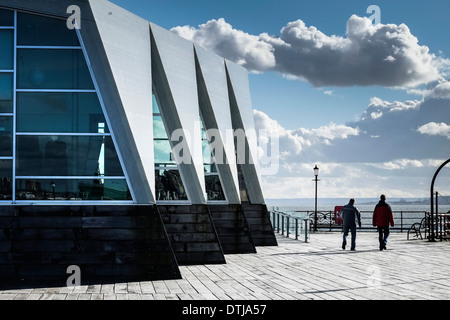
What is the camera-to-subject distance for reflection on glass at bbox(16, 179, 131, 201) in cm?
1467

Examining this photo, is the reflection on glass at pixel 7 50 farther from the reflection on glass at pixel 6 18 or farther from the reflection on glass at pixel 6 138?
the reflection on glass at pixel 6 138

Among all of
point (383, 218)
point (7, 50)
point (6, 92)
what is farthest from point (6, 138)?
point (383, 218)

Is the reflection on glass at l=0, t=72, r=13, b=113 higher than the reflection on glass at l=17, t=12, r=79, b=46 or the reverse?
the reverse

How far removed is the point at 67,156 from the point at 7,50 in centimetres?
275

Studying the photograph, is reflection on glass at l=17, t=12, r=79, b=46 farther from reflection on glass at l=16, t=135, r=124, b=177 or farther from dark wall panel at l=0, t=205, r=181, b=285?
dark wall panel at l=0, t=205, r=181, b=285

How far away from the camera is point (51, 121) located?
585 inches

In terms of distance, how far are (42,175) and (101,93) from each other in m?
2.25

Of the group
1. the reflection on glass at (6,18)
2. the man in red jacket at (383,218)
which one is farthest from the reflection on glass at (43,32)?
the man in red jacket at (383,218)

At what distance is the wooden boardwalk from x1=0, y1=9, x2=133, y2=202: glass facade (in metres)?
2.58

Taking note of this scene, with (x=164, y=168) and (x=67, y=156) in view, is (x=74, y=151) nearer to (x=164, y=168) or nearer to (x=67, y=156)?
(x=67, y=156)

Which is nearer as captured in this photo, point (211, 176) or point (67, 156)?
point (67, 156)

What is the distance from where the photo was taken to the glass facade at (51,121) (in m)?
14.7

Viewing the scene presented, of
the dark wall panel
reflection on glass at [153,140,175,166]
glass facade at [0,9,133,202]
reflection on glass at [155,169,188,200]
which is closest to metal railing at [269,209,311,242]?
reflection on glass at [155,169,188,200]
